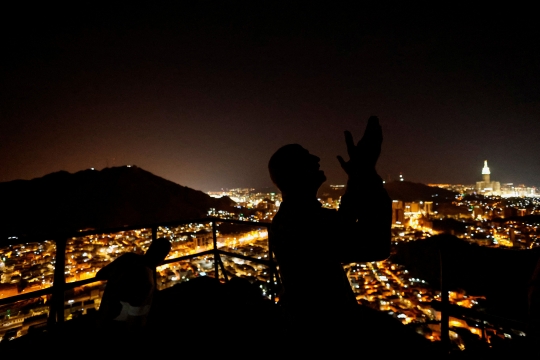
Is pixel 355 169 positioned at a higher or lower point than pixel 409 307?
higher

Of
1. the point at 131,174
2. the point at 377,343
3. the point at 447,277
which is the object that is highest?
the point at 131,174

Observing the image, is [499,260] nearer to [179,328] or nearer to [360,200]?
[360,200]

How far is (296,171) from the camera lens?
3.54 ft

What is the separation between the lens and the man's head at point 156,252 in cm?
264

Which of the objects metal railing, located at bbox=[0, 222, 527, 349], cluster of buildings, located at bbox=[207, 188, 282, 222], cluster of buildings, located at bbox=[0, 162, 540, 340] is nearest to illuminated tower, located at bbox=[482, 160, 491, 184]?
cluster of buildings, located at bbox=[0, 162, 540, 340]

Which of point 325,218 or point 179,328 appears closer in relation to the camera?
point 325,218

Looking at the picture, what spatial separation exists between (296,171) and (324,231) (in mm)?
287

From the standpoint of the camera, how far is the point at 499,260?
81.5 inches

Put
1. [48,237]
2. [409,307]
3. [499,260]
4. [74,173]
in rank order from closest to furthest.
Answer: [499,260] → [48,237] → [409,307] → [74,173]

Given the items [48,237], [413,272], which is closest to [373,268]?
[413,272]

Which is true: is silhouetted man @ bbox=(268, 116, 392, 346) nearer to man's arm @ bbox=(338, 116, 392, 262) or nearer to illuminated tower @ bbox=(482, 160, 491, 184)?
man's arm @ bbox=(338, 116, 392, 262)

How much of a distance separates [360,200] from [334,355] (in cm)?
59

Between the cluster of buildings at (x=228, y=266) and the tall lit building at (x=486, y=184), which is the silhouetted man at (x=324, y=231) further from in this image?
the tall lit building at (x=486, y=184)

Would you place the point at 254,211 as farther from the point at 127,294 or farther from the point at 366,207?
the point at 366,207
